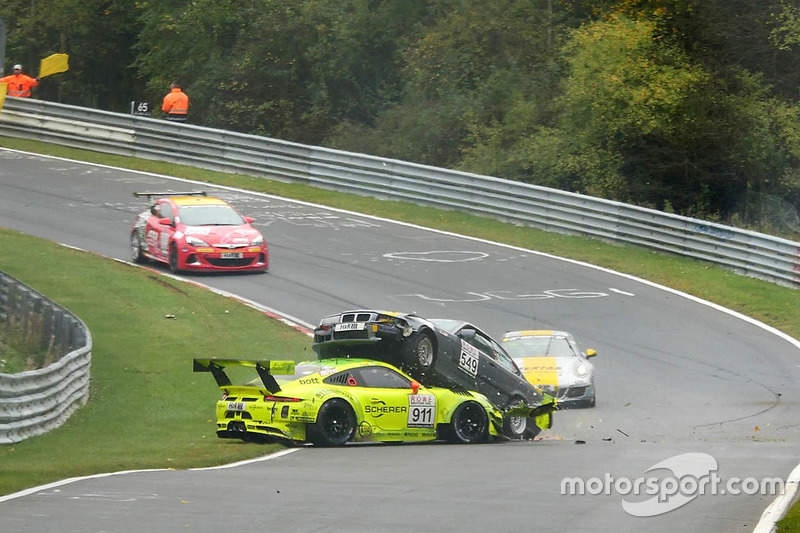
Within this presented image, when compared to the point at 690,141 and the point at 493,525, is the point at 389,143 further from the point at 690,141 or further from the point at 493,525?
the point at 493,525

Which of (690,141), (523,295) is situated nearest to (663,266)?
(523,295)

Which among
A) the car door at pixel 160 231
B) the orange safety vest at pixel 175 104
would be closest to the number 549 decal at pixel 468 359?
the car door at pixel 160 231

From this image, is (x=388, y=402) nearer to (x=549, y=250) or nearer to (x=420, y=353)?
(x=420, y=353)

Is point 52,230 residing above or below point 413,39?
below

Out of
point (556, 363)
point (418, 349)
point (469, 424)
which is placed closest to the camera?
point (469, 424)

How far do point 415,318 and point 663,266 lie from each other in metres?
12.4

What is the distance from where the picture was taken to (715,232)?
91.6 ft

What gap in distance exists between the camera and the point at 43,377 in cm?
1507

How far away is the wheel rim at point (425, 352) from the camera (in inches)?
634

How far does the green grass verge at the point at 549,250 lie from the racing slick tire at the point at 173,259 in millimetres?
1789

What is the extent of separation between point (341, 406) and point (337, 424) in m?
0.23

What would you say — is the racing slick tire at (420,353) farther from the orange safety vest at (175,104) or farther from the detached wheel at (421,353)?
the orange safety vest at (175,104)

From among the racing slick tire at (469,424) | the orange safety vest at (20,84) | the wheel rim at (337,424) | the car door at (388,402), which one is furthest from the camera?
the orange safety vest at (20,84)

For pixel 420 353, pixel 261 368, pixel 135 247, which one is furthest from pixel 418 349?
pixel 135 247
